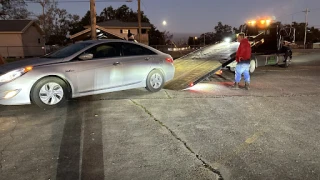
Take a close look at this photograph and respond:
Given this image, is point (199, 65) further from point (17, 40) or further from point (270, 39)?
point (17, 40)

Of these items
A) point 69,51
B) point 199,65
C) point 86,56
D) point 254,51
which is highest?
point 69,51

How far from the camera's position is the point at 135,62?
7.98 metres

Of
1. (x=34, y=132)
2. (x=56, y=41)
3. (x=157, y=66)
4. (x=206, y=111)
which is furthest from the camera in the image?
(x=56, y=41)

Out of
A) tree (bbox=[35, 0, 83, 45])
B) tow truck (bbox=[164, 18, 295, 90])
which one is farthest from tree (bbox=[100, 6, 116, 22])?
tow truck (bbox=[164, 18, 295, 90])

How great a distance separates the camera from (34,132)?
5301 millimetres

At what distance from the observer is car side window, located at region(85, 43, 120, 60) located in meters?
7.32

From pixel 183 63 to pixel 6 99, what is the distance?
7.80m

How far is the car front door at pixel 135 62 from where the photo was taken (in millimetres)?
7809

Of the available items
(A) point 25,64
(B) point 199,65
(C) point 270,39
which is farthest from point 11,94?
(C) point 270,39

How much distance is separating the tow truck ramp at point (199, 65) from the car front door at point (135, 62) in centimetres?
128

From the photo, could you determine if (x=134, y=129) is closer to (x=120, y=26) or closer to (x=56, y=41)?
(x=120, y=26)

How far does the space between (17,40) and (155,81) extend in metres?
33.4

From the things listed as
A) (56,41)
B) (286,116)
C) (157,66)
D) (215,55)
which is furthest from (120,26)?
(286,116)

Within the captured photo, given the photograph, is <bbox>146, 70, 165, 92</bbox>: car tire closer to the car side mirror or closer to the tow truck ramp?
the tow truck ramp
